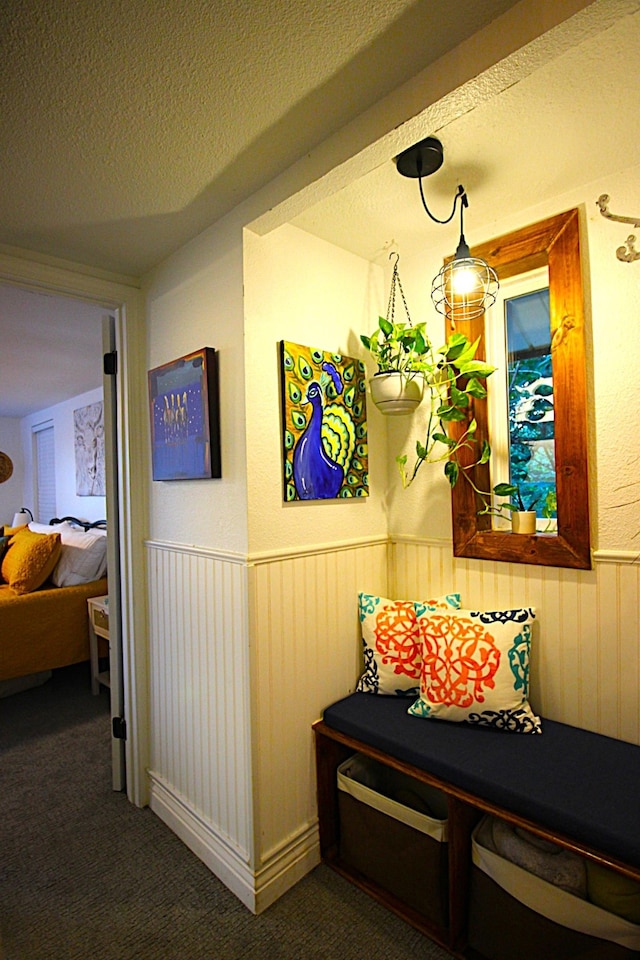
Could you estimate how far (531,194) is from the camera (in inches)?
64.7

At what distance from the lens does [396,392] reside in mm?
1820

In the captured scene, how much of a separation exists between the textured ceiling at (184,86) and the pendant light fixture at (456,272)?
28cm

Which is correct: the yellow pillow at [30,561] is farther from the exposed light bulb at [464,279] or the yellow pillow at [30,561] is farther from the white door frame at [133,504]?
the exposed light bulb at [464,279]

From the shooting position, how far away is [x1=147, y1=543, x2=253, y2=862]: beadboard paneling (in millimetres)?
1626

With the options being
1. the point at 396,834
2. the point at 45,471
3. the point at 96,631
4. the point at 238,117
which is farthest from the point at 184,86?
the point at 45,471

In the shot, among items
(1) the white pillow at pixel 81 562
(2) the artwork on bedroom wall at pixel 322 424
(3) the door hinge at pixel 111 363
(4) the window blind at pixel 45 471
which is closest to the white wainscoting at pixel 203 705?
(2) the artwork on bedroom wall at pixel 322 424

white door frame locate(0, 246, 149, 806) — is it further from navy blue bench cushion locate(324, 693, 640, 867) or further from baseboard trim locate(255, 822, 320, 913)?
navy blue bench cushion locate(324, 693, 640, 867)

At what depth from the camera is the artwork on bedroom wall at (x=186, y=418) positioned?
5.60ft

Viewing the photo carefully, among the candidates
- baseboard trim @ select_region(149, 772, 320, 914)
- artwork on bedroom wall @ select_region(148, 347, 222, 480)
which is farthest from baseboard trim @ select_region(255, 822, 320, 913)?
artwork on bedroom wall @ select_region(148, 347, 222, 480)

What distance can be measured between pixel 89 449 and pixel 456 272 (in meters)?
4.04

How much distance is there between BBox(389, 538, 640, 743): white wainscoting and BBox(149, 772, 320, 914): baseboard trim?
0.96 metres

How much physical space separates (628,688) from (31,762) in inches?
107

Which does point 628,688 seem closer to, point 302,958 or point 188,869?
point 302,958

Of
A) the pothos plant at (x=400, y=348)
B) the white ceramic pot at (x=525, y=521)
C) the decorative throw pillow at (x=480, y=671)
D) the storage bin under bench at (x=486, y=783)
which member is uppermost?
the pothos plant at (x=400, y=348)
